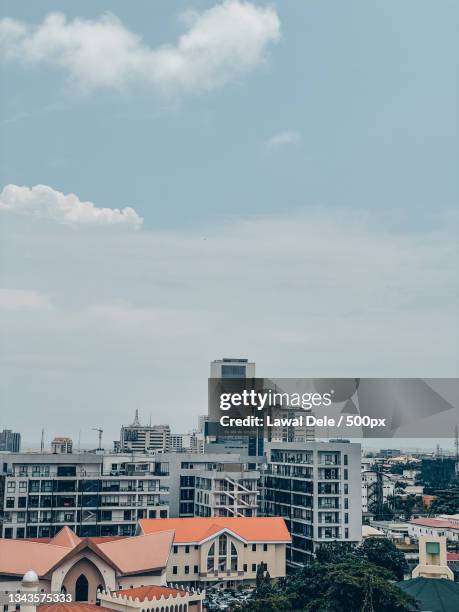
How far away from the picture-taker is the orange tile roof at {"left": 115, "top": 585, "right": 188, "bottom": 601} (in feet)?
157

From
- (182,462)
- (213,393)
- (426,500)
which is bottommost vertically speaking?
(426,500)

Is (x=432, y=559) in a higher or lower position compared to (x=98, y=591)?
higher

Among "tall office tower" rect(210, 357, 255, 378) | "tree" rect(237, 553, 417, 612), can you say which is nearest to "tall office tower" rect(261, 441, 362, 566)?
"tree" rect(237, 553, 417, 612)

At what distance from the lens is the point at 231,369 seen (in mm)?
157625

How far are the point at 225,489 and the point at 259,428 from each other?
52.0 metres

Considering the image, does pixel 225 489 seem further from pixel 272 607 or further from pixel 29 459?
pixel 272 607

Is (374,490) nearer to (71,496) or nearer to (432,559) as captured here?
(71,496)

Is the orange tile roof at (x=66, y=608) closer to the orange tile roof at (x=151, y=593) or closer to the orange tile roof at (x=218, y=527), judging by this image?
the orange tile roof at (x=151, y=593)

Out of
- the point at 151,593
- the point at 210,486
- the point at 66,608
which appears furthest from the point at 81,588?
the point at 210,486

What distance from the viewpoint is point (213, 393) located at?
146500 mm

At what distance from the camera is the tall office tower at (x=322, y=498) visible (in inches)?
3004

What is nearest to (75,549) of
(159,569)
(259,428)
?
(159,569)

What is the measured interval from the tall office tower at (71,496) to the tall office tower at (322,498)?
15.0 m

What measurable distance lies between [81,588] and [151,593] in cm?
773
